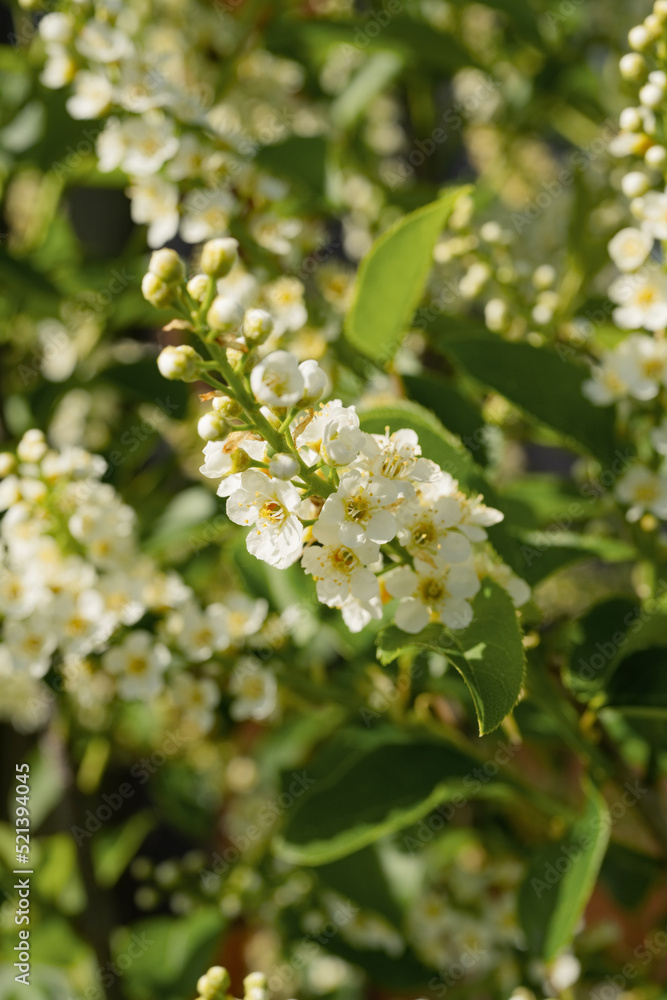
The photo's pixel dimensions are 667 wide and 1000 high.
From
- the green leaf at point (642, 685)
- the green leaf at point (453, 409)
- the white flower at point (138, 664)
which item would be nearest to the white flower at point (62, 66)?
the green leaf at point (453, 409)

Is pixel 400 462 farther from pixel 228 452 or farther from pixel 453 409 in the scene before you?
pixel 453 409

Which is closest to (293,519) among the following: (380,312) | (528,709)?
(380,312)

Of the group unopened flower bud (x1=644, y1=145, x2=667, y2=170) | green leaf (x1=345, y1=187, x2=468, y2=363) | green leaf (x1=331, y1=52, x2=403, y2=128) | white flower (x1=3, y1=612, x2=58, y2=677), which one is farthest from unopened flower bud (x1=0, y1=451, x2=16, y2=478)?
green leaf (x1=331, y1=52, x2=403, y2=128)

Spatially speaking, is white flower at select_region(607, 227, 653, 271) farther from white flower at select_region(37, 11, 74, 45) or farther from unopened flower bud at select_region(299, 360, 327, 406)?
white flower at select_region(37, 11, 74, 45)

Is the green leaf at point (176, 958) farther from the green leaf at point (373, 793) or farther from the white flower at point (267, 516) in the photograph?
the white flower at point (267, 516)

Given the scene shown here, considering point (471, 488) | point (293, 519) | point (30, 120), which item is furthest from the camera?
point (30, 120)

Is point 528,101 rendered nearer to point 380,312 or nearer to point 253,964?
point 380,312
